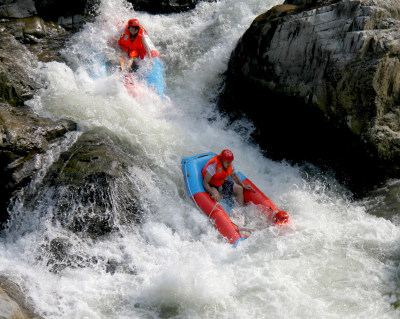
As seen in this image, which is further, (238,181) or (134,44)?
(134,44)

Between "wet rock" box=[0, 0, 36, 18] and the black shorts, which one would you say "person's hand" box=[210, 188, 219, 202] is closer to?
the black shorts

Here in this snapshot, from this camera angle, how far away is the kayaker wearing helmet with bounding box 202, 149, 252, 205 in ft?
19.1

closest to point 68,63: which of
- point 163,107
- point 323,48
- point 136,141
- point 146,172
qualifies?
point 163,107

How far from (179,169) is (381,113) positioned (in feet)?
10.1

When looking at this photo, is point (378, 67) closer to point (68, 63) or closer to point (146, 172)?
point (146, 172)

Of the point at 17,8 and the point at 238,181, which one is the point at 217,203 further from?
the point at 17,8

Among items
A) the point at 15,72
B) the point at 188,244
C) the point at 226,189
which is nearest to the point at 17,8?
the point at 15,72

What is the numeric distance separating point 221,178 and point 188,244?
1229 mm

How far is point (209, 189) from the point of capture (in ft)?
19.3

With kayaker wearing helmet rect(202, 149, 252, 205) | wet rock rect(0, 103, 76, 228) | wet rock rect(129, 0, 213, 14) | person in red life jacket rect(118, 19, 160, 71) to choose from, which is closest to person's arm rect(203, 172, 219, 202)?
kayaker wearing helmet rect(202, 149, 252, 205)

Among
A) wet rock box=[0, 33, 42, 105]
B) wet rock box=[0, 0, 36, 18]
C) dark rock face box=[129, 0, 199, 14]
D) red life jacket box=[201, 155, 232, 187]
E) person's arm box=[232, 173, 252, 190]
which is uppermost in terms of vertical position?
wet rock box=[0, 0, 36, 18]

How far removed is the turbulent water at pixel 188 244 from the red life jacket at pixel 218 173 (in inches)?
17.9

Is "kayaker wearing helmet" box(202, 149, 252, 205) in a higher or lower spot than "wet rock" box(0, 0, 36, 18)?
lower

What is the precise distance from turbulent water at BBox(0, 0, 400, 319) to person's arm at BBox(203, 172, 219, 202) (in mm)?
366
